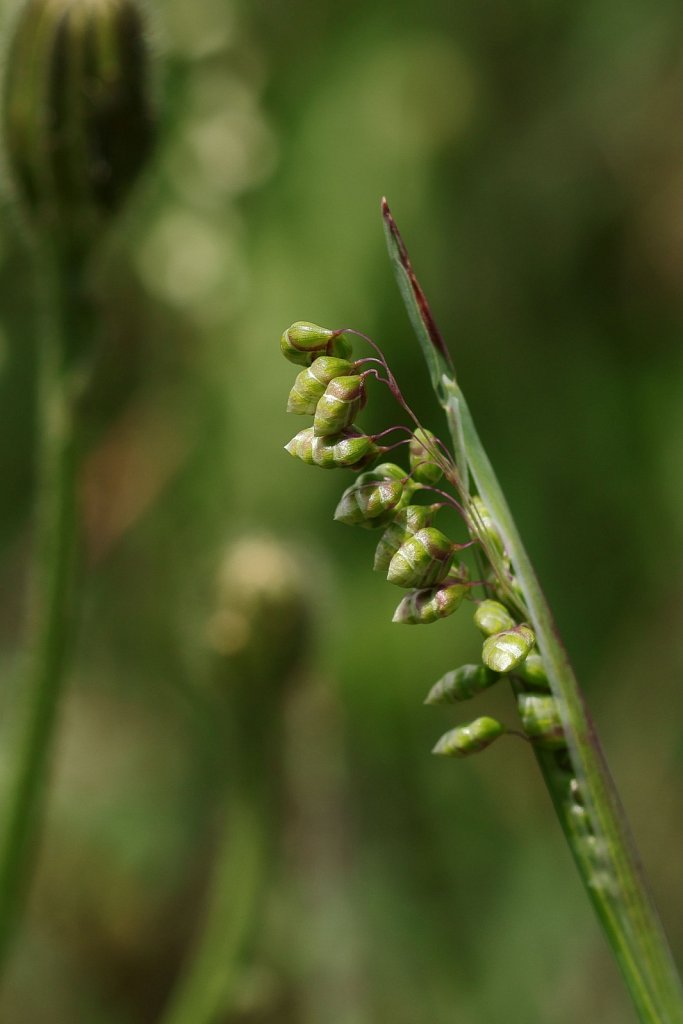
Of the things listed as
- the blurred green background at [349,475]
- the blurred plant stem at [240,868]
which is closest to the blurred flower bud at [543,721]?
the blurred plant stem at [240,868]

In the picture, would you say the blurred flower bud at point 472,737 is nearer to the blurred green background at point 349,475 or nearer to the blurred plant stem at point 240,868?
the blurred plant stem at point 240,868

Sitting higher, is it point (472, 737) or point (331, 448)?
A: point (331, 448)

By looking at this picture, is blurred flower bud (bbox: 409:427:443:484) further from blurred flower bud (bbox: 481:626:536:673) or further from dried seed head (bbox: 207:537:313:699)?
dried seed head (bbox: 207:537:313:699)

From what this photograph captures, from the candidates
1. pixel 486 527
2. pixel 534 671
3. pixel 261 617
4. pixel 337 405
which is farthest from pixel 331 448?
pixel 261 617

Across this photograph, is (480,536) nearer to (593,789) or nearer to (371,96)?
(593,789)

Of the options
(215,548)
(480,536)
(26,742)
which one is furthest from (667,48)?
(480,536)

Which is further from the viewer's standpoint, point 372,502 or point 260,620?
point 260,620

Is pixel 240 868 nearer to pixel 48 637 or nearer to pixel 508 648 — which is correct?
pixel 48 637
